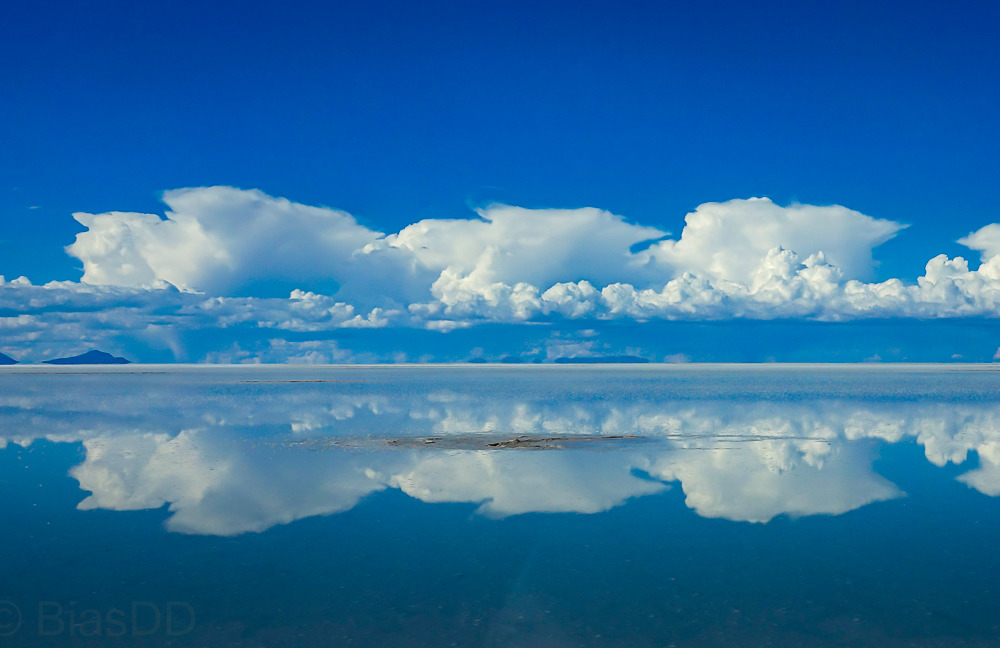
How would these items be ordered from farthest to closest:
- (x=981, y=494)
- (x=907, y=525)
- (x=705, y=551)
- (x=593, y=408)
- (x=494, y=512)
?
(x=593, y=408)
(x=981, y=494)
(x=494, y=512)
(x=907, y=525)
(x=705, y=551)

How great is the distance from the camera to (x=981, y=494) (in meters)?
20.4

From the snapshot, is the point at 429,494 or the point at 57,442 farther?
the point at 57,442

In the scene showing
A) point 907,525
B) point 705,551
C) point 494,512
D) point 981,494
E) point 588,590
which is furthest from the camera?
point 981,494

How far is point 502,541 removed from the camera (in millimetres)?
15742

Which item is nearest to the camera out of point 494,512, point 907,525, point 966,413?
point 907,525

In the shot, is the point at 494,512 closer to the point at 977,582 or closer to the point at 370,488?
the point at 370,488

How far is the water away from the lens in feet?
35.7

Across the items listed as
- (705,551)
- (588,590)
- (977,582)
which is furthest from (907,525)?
(588,590)

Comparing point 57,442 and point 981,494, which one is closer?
point 981,494

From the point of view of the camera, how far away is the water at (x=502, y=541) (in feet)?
35.7

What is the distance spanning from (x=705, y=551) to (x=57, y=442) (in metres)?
29.6

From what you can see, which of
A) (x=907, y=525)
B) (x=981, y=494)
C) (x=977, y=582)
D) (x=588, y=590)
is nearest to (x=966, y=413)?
(x=981, y=494)

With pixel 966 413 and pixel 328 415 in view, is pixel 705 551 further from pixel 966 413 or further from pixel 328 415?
pixel 966 413

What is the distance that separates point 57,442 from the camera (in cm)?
3241
